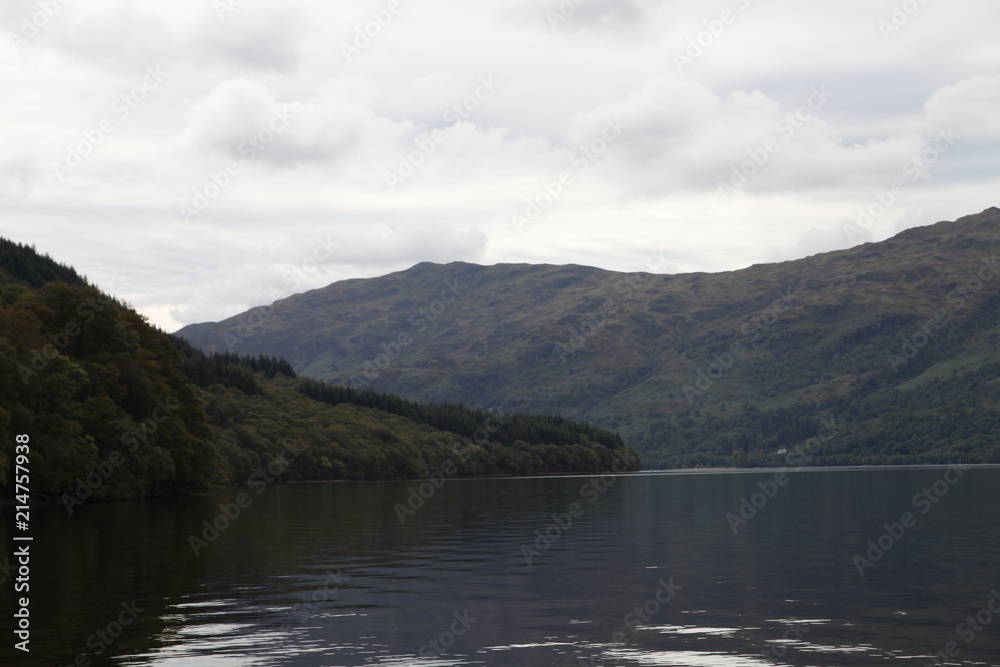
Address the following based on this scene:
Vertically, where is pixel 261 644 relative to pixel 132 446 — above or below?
below

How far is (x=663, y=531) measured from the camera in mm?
82125

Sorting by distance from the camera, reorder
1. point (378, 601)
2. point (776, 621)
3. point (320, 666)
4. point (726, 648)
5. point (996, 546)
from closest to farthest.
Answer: point (320, 666) < point (726, 648) < point (776, 621) < point (378, 601) < point (996, 546)

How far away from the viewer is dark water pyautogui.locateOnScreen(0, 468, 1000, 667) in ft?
108

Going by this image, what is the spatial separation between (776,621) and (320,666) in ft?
56.4

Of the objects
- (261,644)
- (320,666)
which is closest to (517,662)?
(320,666)

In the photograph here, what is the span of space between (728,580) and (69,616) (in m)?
29.3

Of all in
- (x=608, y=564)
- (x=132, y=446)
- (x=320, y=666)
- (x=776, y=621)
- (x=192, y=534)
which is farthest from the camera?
(x=132, y=446)

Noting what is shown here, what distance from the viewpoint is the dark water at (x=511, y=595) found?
3297 cm

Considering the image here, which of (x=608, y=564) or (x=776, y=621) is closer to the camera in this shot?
(x=776, y=621)

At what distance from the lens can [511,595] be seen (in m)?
45.5

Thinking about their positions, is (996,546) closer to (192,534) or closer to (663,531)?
(663,531)

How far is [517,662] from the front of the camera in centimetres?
3119

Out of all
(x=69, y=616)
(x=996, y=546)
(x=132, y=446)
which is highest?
(x=132, y=446)

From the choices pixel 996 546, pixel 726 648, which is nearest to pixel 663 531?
pixel 996 546
